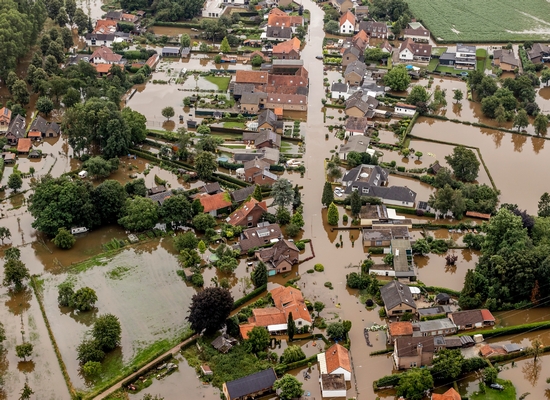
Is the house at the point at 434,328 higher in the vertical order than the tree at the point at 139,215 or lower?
lower

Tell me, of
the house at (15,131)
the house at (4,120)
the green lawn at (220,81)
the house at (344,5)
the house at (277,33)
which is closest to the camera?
the house at (15,131)

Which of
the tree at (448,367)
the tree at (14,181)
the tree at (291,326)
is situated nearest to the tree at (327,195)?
the tree at (291,326)

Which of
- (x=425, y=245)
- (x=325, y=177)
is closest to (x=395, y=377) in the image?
(x=425, y=245)

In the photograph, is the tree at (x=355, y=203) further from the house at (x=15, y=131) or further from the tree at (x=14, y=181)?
the house at (x=15, y=131)

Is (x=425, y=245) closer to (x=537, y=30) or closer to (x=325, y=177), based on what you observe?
(x=325, y=177)

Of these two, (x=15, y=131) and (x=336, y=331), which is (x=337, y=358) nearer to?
(x=336, y=331)

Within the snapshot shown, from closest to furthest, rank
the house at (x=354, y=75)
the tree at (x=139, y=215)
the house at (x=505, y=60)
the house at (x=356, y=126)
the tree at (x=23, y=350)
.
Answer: the tree at (x=23, y=350) < the tree at (x=139, y=215) < the house at (x=356, y=126) < the house at (x=354, y=75) < the house at (x=505, y=60)

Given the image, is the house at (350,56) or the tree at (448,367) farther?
the house at (350,56)

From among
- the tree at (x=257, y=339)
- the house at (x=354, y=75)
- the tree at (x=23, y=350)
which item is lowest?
the tree at (x=23, y=350)
